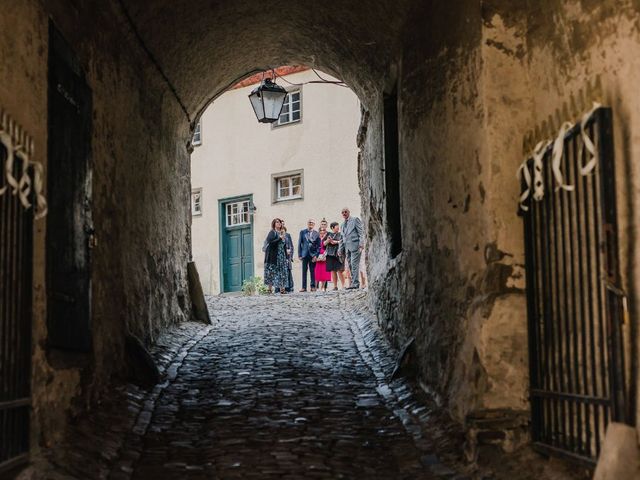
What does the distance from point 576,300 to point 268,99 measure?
25.6ft

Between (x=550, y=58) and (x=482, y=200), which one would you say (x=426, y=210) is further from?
(x=550, y=58)

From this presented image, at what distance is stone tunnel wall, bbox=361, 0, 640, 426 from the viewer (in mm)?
3635

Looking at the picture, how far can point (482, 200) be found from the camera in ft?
15.8

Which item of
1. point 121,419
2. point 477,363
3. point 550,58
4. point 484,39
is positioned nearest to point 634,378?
point 477,363

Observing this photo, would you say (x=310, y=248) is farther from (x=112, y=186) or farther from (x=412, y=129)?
(x=112, y=186)

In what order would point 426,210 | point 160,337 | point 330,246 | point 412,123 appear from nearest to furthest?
1. point 426,210
2. point 412,123
3. point 160,337
4. point 330,246

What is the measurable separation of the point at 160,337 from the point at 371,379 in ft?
7.93

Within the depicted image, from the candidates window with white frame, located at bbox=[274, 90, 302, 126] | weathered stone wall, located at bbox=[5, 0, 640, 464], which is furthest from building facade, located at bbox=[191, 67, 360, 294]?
weathered stone wall, located at bbox=[5, 0, 640, 464]

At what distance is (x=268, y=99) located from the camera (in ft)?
36.9

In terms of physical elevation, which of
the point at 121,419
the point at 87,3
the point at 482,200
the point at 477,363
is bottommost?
the point at 121,419

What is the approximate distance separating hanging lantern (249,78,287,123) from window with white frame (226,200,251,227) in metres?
11.7

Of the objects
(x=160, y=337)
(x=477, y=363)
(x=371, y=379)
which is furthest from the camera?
(x=160, y=337)

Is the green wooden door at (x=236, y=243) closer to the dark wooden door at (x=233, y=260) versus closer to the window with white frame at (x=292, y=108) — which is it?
the dark wooden door at (x=233, y=260)

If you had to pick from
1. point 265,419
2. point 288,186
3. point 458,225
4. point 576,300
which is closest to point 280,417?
point 265,419
